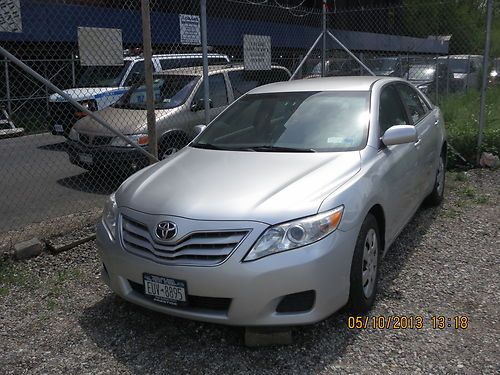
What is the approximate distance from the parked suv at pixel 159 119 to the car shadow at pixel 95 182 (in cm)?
19

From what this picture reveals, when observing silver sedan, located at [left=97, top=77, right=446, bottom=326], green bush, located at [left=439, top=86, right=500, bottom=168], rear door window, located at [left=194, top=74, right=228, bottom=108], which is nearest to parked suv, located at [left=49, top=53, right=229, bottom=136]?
rear door window, located at [left=194, top=74, right=228, bottom=108]

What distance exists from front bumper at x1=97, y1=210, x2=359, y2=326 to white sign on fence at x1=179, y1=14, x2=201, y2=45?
4533 millimetres

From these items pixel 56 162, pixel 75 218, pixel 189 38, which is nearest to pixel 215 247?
pixel 75 218

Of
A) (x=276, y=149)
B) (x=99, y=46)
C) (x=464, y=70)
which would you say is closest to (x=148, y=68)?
(x=99, y=46)

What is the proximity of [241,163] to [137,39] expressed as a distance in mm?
14692

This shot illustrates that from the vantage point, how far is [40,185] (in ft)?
25.6

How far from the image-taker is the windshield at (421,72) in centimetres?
1639

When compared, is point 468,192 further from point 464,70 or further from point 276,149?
point 464,70

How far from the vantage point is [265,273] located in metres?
2.90

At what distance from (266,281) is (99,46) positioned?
3.35 metres

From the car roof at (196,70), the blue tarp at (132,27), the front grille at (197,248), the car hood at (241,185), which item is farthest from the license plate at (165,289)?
the blue tarp at (132,27)

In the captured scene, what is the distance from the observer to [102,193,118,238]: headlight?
139 inches

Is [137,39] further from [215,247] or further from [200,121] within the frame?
[215,247]

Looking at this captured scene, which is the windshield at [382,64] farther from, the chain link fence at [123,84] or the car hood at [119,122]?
the car hood at [119,122]
